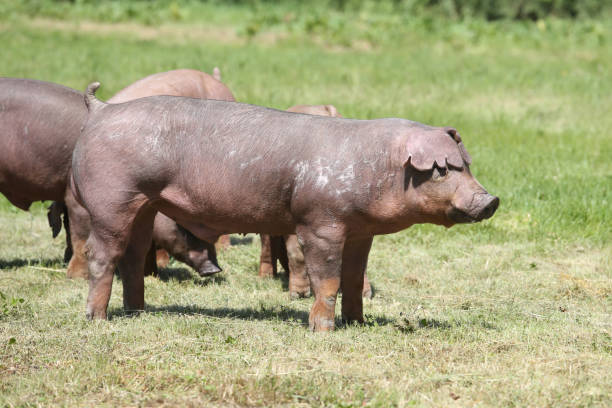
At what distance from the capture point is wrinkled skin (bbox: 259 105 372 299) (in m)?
7.82

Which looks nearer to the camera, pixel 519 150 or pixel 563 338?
pixel 563 338

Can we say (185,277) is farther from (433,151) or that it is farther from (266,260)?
(433,151)

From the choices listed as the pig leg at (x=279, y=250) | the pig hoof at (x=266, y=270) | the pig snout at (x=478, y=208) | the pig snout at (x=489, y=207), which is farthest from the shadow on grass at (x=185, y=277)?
the pig snout at (x=489, y=207)

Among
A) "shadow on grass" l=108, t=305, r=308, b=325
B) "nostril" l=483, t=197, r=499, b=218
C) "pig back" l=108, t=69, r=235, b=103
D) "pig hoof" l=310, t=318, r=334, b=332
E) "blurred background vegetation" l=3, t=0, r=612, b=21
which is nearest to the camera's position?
"nostril" l=483, t=197, r=499, b=218

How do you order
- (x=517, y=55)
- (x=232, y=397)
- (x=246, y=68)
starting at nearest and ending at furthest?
1. (x=232, y=397)
2. (x=246, y=68)
3. (x=517, y=55)

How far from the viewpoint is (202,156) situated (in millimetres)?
6242

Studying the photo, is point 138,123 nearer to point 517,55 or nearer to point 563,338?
point 563,338

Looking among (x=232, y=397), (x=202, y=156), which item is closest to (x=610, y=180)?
(x=202, y=156)

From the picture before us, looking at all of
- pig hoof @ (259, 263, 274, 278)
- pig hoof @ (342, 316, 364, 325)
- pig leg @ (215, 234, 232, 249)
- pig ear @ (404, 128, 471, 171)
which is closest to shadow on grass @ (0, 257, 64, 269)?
pig leg @ (215, 234, 232, 249)

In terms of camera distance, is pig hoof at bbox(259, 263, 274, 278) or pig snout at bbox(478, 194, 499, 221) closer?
pig snout at bbox(478, 194, 499, 221)

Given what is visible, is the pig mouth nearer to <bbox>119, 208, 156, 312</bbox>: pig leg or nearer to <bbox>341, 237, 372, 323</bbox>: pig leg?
<bbox>341, 237, 372, 323</bbox>: pig leg

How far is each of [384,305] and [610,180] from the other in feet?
16.6

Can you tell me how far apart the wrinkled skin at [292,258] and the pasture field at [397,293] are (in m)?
0.18

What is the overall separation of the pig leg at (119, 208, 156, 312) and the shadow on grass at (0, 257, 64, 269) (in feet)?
7.72
